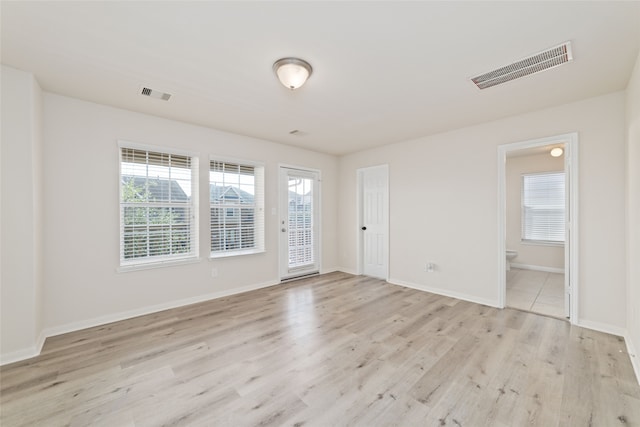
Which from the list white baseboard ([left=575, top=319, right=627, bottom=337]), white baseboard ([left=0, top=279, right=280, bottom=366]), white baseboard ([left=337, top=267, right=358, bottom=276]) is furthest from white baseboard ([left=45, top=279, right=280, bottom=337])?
white baseboard ([left=575, top=319, right=627, bottom=337])

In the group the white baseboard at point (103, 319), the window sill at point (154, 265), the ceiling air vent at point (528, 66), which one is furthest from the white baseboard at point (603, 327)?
the window sill at point (154, 265)

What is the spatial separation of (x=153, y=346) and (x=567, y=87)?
16.5 ft

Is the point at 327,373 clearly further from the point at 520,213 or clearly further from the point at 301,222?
the point at 520,213

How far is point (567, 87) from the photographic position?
9.11 feet

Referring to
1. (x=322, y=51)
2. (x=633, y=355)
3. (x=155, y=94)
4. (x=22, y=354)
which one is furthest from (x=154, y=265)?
(x=633, y=355)

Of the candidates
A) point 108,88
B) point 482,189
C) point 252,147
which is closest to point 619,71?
point 482,189

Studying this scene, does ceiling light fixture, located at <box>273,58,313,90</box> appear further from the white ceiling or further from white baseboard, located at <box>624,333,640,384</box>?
white baseboard, located at <box>624,333,640,384</box>

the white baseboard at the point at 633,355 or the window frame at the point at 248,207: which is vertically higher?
the window frame at the point at 248,207

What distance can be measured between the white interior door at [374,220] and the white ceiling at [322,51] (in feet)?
6.64

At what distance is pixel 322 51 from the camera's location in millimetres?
2158

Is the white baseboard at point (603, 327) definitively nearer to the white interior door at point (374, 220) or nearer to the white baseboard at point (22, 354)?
the white interior door at point (374, 220)

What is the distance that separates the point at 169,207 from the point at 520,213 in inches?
284

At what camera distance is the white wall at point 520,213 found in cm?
570

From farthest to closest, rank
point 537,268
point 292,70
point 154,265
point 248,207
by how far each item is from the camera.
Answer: point 537,268, point 248,207, point 154,265, point 292,70
